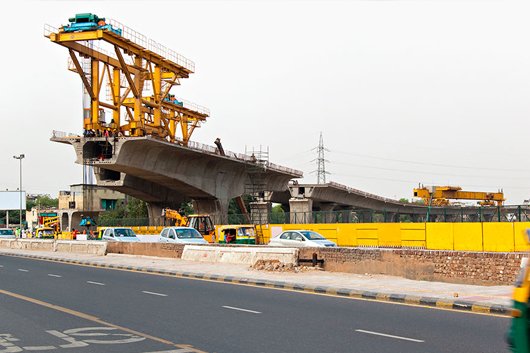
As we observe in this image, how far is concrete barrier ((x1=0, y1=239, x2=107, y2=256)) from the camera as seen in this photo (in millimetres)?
42066

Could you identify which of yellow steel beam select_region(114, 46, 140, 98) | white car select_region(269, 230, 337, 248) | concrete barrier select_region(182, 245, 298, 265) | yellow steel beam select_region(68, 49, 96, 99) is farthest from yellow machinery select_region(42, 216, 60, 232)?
white car select_region(269, 230, 337, 248)

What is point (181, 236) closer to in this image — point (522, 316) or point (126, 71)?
point (126, 71)

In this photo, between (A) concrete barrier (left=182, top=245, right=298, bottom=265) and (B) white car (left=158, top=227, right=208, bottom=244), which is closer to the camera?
(A) concrete barrier (left=182, top=245, right=298, bottom=265)

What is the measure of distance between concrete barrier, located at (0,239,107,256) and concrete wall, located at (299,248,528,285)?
67.5ft

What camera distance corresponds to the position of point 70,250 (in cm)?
4603

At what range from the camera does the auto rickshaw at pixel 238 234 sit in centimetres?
4531

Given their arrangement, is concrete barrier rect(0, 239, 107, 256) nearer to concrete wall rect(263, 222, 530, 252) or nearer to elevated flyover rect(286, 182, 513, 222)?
concrete wall rect(263, 222, 530, 252)

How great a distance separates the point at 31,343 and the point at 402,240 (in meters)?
30.7

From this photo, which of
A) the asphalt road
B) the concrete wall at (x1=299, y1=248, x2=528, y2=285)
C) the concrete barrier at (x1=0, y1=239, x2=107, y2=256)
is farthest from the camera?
the concrete barrier at (x1=0, y1=239, x2=107, y2=256)

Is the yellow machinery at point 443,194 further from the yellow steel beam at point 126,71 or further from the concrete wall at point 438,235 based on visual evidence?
the yellow steel beam at point 126,71

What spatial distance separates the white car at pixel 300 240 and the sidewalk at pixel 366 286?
11.8 ft

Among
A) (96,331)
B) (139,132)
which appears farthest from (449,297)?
(139,132)

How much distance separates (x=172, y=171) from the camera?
6134 centimetres

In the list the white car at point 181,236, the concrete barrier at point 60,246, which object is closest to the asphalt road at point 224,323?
the white car at point 181,236
